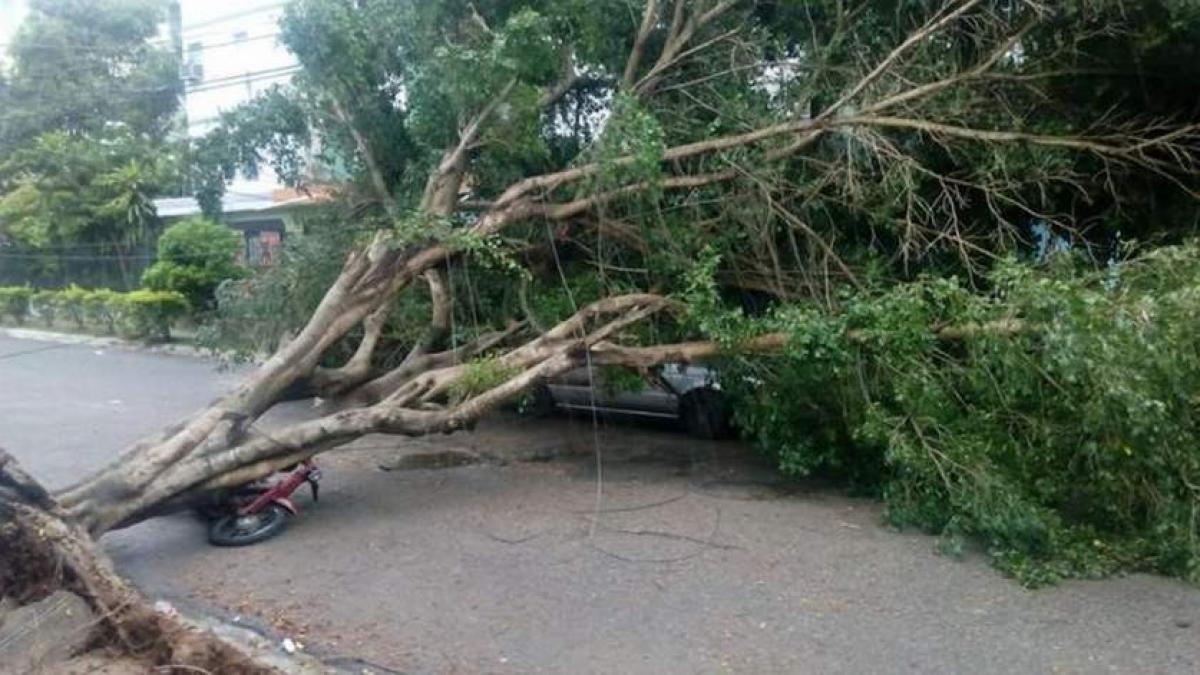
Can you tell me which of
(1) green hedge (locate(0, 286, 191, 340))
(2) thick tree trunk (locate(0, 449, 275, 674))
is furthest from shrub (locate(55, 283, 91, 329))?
(2) thick tree trunk (locate(0, 449, 275, 674))

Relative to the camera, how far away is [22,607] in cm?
593

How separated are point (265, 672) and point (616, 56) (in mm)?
6807

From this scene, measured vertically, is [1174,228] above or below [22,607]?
above

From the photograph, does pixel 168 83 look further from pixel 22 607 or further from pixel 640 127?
pixel 22 607

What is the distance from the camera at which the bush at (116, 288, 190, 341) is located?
22.0 meters

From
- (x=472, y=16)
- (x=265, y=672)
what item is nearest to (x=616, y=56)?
(x=472, y=16)

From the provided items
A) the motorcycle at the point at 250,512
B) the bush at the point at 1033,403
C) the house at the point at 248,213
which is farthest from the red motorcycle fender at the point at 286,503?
the house at the point at 248,213

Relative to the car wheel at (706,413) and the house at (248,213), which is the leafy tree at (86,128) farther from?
the car wheel at (706,413)

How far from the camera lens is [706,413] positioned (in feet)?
38.2

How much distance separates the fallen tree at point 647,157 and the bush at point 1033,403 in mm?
337

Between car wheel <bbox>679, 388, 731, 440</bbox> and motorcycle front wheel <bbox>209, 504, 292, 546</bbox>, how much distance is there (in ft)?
15.6

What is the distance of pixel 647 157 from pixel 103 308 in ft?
62.2

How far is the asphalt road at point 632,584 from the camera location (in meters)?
5.70

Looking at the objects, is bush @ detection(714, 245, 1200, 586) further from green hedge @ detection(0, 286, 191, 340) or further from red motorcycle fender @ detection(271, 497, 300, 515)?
green hedge @ detection(0, 286, 191, 340)
